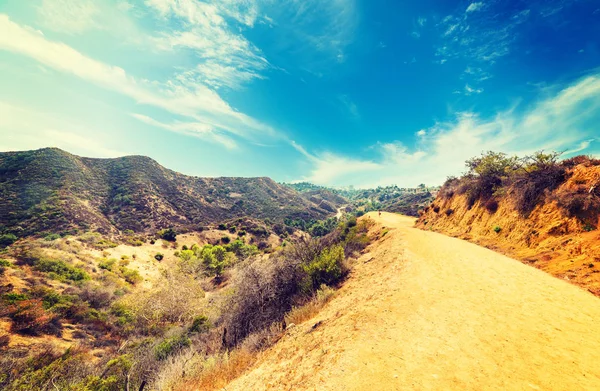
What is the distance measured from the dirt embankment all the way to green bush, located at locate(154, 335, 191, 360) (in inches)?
694

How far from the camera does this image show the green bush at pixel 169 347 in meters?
10.7

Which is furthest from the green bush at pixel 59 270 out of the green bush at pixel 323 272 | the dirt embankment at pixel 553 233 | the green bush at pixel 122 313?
the dirt embankment at pixel 553 233

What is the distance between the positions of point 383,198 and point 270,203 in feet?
322

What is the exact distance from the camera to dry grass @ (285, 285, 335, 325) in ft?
29.5

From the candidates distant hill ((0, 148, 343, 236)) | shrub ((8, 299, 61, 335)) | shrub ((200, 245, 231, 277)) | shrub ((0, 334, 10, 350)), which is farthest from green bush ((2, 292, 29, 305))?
distant hill ((0, 148, 343, 236))

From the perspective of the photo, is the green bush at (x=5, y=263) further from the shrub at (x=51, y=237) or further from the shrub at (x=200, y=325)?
the shrub at (x=200, y=325)

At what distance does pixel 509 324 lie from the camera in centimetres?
580

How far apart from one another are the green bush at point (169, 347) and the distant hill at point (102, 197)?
48.3 m

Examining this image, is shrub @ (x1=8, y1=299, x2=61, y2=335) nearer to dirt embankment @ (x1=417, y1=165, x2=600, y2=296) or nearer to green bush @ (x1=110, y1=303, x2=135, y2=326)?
green bush @ (x1=110, y1=303, x2=135, y2=326)

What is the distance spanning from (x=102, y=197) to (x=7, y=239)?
29.3 metres

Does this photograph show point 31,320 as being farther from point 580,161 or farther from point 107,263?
point 580,161

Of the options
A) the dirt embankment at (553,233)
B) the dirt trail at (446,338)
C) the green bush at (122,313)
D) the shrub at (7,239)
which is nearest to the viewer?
the dirt trail at (446,338)

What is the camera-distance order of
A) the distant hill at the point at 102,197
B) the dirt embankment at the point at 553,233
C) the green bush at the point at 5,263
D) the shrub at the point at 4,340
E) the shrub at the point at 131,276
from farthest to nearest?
the distant hill at the point at 102,197 → the shrub at the point at 131,276 → the green bush at the point at 5,263 → the shrub at the point at 4,340 → the dirt embankment at the point at 553,233

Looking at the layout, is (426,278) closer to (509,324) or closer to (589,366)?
(509,324)
